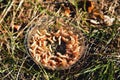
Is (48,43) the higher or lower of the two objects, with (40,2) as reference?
lower

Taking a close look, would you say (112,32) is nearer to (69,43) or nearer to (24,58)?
(69,43)

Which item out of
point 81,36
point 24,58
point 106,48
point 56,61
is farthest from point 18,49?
point 106,48

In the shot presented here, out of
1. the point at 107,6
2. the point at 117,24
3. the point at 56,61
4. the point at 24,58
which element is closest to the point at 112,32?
the point at 117,24

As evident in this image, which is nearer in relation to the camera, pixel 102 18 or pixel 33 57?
pixel 33 57

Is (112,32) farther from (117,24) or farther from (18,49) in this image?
(18,49)

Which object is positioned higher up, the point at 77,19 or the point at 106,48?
the point at 77,19

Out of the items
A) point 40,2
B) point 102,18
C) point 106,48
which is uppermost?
point 40,2
